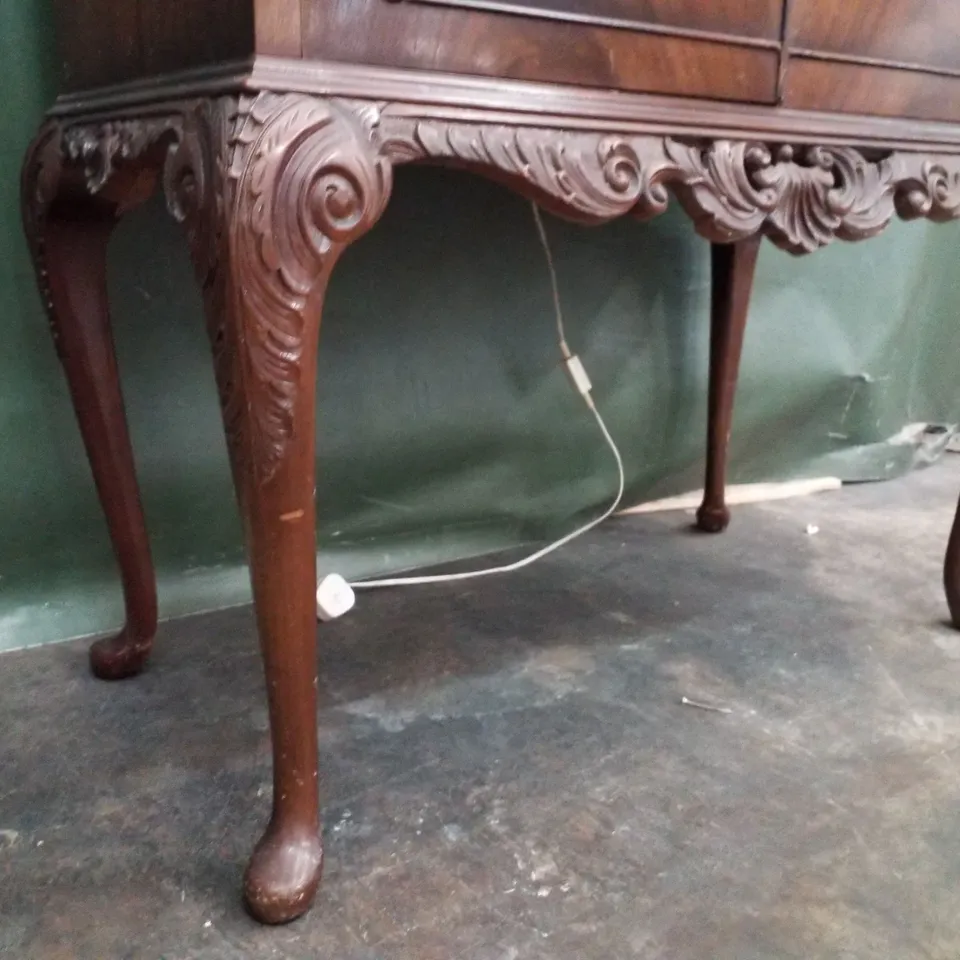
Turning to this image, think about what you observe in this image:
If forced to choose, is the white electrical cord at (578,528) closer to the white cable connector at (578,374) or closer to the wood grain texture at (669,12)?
the white cable connector at (578,374)

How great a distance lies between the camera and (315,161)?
55cm

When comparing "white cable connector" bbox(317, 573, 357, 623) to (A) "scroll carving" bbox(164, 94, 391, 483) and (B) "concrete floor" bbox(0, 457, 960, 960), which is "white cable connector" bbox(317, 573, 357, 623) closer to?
(B) "concrete floor" bbox(0, 457, 960, 960)

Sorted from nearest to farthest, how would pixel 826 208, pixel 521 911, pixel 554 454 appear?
pixel 521 911 < pixel 826 208 < pixel 554 454

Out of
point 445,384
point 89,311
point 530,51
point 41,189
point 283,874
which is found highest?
point 530,51

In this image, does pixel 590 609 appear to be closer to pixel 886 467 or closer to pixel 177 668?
pixel 177 668

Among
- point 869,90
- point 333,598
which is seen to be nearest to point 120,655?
point 333,598

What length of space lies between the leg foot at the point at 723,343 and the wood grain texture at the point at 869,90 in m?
0.48

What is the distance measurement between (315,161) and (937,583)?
1134mm

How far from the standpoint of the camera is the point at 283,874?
25.7 inches

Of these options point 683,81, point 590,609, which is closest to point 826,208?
point 683,81

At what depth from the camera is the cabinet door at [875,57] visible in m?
0.77

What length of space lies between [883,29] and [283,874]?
2.80ft

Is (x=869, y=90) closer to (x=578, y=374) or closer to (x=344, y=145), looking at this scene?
(x=344, y=145)

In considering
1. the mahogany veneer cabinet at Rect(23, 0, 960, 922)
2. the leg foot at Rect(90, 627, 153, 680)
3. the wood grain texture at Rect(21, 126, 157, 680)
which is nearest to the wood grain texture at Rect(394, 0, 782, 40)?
the mahogany veneer cabinet at Rect(23, 0, 960, 922)
